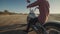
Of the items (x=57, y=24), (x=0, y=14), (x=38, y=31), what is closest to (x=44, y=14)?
(x=38, y=31)

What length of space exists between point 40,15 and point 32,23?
2.29ft

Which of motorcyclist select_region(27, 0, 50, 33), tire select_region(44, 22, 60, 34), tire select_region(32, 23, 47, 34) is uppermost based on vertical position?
motorcyclist select_region(27, 0, 50, 33)

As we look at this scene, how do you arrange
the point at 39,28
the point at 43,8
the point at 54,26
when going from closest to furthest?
the point at 43,8 < the point at 39,28 < the point at 54,26

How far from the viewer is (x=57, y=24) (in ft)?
22.6

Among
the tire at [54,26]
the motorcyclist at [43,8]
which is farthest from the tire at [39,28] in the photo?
the tire at [54,26]

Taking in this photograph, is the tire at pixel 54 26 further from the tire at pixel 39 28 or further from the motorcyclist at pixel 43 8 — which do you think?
the motorcyclist at pixel 43 8

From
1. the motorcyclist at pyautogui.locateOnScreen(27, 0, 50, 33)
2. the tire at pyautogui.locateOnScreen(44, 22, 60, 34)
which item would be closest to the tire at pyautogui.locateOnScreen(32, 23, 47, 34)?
the motorcyclist at pyautogui.locateOnScreen(27, 0, 50, 33)

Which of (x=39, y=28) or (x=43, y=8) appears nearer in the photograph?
(x=43, y=8)

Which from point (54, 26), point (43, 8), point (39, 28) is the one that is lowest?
point (54, 26)

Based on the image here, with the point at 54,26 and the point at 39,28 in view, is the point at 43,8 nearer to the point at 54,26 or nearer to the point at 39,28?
the point at 39,28

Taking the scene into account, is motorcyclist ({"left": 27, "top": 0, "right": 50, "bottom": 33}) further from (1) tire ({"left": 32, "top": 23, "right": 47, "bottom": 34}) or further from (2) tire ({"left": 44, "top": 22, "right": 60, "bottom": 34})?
(2) tire ({"left": 44, "top": 22, "right": 60, "bottom": 34})

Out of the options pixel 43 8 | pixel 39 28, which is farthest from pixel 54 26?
pixel 43 8

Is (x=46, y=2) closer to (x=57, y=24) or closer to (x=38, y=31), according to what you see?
(x=38, y=31)

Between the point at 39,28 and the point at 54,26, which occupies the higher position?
the point at 39,28
